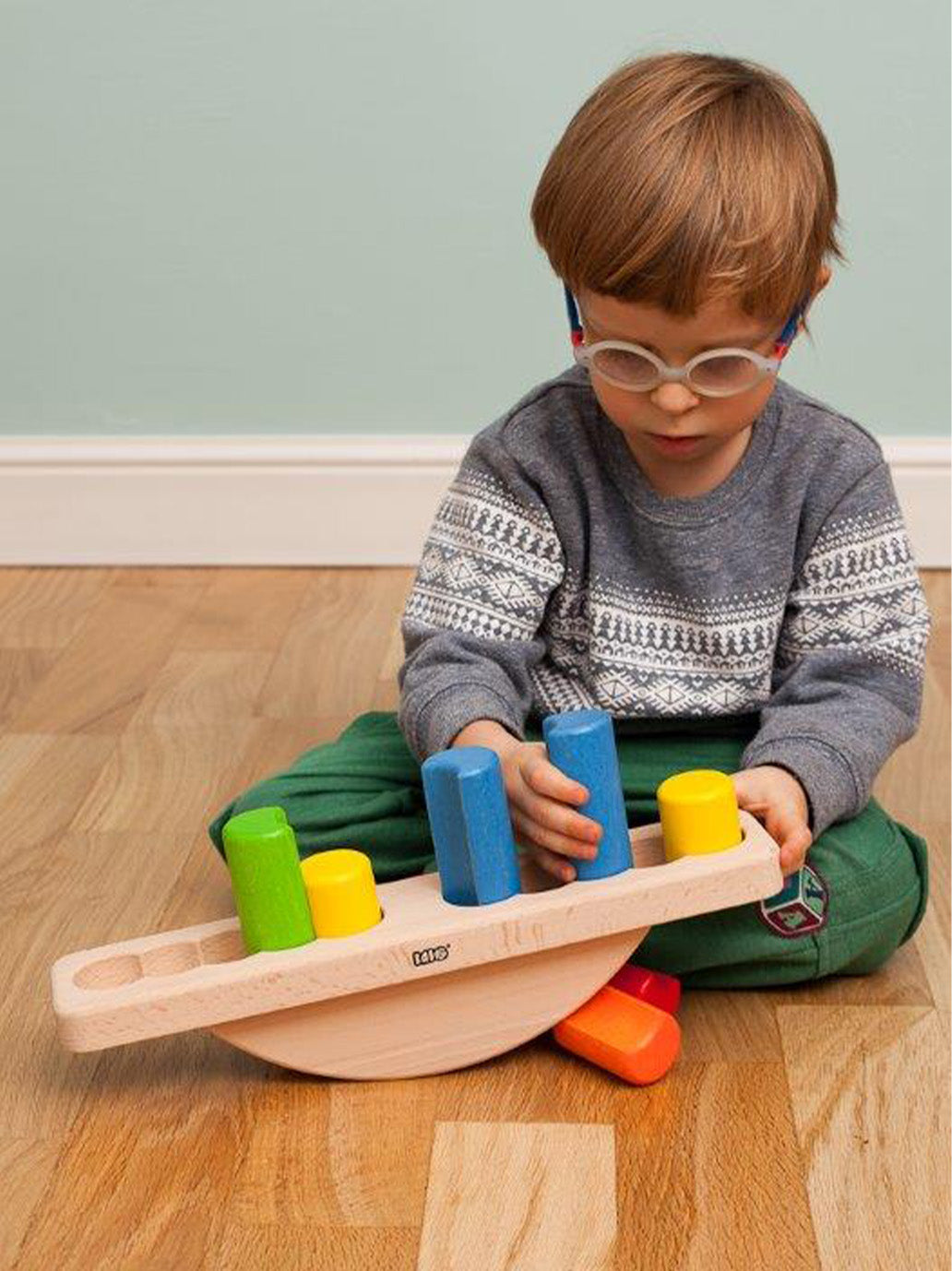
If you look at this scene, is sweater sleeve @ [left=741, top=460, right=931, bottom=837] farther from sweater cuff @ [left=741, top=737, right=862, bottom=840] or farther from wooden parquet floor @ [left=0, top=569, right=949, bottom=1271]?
wooden parquet floor @ [left=0, top=569, right=949, bottom=1271]

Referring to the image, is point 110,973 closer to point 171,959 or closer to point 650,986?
point 171,959

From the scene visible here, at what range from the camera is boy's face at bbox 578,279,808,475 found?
3.06ft

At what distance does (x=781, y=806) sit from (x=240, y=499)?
0.91m

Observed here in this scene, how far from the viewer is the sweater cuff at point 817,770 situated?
3.23 ft

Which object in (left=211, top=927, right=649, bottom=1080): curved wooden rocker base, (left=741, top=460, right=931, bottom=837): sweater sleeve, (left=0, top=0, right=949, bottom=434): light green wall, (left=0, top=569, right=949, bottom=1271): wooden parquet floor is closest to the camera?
(left=0, top=569, right=949, bottom=1271): wooden parquet floor

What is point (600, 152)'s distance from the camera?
951 millimetres

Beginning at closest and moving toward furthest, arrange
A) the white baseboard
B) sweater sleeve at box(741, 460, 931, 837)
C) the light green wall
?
sweater sleeve at box(741, 460, 931, 837) < the light green wall < the white baseboard

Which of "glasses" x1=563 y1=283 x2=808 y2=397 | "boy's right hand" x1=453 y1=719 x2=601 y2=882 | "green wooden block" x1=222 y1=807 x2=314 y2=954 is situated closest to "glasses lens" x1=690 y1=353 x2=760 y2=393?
"glasses" x1=563 y1=283 x2=808 y2=397

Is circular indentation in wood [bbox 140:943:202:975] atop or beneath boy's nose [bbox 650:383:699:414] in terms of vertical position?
beneath

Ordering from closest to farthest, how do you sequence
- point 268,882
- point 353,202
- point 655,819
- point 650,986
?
point 268,882 < point 650,986 < point 655,819 < point 353,202

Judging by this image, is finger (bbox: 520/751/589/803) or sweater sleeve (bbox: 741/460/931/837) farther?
sweater sleeve (bbox: 741/460/931/837)

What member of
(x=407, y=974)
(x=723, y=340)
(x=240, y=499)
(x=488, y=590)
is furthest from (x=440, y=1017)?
(x=240, y=499)

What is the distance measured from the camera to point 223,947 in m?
0.92

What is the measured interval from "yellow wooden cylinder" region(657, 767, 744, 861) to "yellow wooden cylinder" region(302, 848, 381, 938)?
15 centimetres
